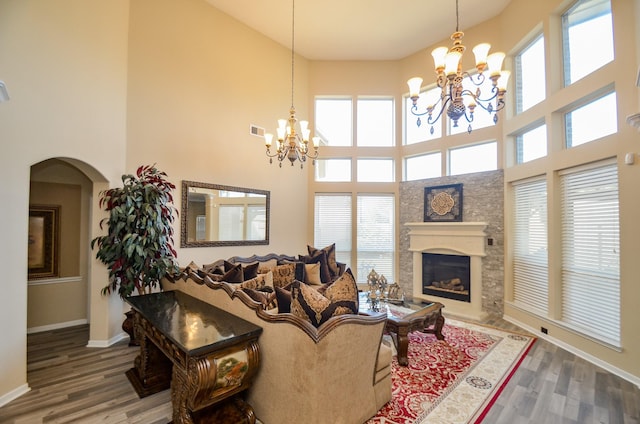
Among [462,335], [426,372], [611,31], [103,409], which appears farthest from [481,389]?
[611,31]

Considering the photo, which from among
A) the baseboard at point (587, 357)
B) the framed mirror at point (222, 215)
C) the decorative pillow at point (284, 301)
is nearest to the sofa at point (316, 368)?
the decorative pillow at point (284, 301)

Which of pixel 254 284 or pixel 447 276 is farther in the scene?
pixel 447 276

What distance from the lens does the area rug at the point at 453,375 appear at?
234 cm

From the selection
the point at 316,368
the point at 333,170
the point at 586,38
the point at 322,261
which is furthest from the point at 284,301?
the point at 586,38

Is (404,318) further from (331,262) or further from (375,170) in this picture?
(375,170)

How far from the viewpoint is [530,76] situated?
183 inches

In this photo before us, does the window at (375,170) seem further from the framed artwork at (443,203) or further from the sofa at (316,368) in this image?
the sofa at (316,368)

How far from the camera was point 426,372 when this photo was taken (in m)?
2.99

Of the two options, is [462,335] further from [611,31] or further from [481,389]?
[611,31]

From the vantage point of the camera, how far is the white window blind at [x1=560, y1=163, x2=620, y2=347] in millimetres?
3240

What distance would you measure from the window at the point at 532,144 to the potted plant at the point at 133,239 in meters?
5.73

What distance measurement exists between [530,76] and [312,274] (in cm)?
503

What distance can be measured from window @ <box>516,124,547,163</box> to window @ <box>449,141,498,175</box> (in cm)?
37

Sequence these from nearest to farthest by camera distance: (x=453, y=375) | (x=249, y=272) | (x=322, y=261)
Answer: (x=453, y=375) < (x=249, y=272) < (x=322, y=261)
